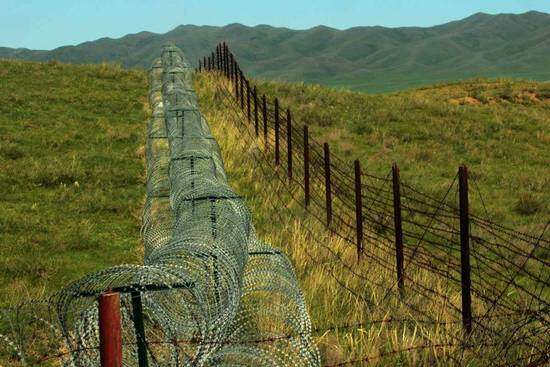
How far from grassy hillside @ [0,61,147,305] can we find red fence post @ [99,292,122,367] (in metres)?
5.32

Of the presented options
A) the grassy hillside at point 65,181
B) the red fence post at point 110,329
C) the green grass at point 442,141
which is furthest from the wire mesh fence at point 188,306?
the green grass at point 442,141

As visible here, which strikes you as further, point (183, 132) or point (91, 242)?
point (183, 132)

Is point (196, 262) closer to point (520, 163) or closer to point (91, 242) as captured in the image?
point (91, 242)

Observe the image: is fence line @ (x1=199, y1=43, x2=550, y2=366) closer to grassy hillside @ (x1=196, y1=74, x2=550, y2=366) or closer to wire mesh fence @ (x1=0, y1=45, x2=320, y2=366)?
grassy hillside @ (x1=196, y1=74, x2=550, y2=366)

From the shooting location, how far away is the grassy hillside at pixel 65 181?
10621 millimetres

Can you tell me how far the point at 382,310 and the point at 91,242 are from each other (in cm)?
562

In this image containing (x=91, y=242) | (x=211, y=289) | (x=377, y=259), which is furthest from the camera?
(x=91, y=242)

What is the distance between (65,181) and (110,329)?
1298 cm

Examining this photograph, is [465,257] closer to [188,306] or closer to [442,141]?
[188,306]

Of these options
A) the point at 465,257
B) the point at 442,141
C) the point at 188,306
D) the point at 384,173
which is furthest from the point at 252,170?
the point at 442,141

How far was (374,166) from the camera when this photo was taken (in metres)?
21.6

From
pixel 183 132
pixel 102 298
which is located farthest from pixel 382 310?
pixel 183 132

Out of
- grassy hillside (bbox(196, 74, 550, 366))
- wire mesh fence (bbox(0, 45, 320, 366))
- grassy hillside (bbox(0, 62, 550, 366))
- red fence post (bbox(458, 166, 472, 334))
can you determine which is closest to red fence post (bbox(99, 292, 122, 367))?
wire mesh fence (bbox(0, 45, 320, 366))

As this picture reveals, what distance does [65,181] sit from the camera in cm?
1616
